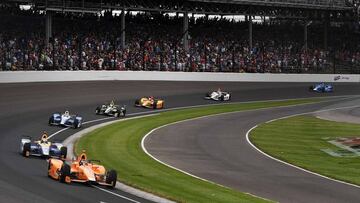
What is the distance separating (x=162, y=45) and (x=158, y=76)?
25.1ft

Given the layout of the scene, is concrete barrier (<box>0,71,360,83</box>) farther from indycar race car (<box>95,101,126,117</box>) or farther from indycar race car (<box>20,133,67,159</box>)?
indycar race car (<box>20,133,67,159</box>)

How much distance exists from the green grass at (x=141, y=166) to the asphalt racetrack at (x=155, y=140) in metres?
0.98

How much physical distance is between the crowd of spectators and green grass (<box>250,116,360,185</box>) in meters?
16.8

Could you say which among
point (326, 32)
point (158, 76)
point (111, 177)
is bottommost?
point (111, 177)

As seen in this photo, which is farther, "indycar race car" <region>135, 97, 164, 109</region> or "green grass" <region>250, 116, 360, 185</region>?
"indycar race car" <region>135, 97, 164, 109</region>

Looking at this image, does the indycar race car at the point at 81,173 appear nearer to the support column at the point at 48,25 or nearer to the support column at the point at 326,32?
the support column at the point at 48,25

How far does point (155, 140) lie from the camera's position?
101 ft

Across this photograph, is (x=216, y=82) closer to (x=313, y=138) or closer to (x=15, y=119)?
(x=313, y=138)

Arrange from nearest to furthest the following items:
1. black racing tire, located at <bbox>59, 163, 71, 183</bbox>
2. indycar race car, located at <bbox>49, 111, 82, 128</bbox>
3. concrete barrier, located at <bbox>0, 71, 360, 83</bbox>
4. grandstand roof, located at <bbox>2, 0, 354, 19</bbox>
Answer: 1. black racing tire, located at <bbox>59, 163, 71, 183</bbox>
2. indycar race car, located at <bbox>49, 111, 82, 128</bbox>
3. concrete barrier, located at <bbox>0, 71, 360, 83</bbox>
4. grandstand roof, located at <bbox>2, 0, 354, 19</bbox>

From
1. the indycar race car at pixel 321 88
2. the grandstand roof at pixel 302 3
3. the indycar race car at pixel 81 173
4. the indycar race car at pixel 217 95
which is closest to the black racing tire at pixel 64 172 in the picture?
the indycar race car at pixel 81 173

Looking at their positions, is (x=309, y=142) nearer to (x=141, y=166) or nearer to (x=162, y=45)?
(x=141, y=166)

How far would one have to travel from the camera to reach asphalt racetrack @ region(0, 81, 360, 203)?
58.8ft

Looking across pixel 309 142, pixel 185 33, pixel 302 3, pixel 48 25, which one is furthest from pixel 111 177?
pixel 302 3

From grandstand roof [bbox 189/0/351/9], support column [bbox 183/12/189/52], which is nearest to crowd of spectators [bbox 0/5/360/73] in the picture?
support column [bbox 183/12/189/52]
